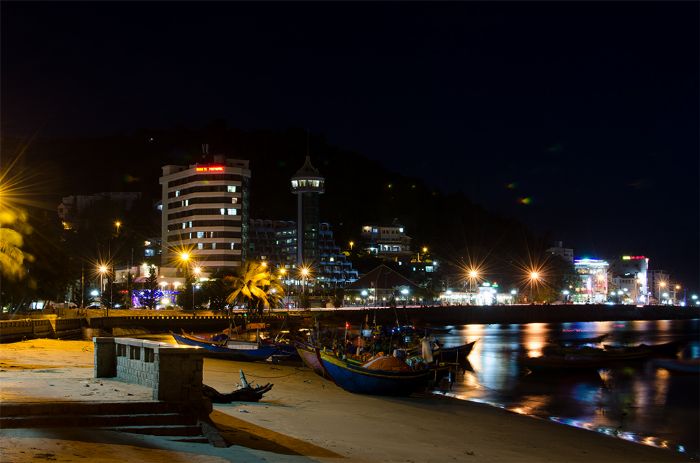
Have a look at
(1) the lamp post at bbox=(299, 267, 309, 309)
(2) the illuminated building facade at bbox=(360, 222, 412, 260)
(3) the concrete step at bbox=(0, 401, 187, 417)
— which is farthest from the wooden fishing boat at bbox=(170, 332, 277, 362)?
(2) the illuminated building facade at bbox=(360, 222, 412, 260)

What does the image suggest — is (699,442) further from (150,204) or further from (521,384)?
(150,204)

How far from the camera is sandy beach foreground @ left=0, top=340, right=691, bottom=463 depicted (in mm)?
11398

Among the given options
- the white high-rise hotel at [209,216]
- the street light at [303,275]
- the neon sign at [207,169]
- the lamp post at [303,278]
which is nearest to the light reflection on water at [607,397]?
the lamp post at [303,278]

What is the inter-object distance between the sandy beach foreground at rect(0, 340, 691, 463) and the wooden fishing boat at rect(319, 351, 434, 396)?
0.57m

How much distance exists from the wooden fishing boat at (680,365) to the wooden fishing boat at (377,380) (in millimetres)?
26012

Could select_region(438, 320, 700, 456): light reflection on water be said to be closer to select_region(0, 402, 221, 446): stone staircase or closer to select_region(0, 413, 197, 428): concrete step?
select_region(0, 402, 221, 446): stone staircase

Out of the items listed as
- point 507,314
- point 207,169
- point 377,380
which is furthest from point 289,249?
point 377,380

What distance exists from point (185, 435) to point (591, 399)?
82.5ft

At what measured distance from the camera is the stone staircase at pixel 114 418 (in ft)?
40.2

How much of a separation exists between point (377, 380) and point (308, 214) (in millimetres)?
111502

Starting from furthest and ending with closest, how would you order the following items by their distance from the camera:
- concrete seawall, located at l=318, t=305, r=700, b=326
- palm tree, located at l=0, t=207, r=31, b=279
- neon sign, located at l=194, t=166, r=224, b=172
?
neon sign, located at l=194, t=166, r=224, b=172
concrete seawall, located at l=318, t=305, r=700, b=326
palm tree, located at l=0, t=207, r=31, b=279

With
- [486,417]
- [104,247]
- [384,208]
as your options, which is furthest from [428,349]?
[384,208]

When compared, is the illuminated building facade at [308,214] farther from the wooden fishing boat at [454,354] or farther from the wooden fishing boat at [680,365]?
the wooden fishing boat at [680,365]

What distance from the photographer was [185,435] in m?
12.7
